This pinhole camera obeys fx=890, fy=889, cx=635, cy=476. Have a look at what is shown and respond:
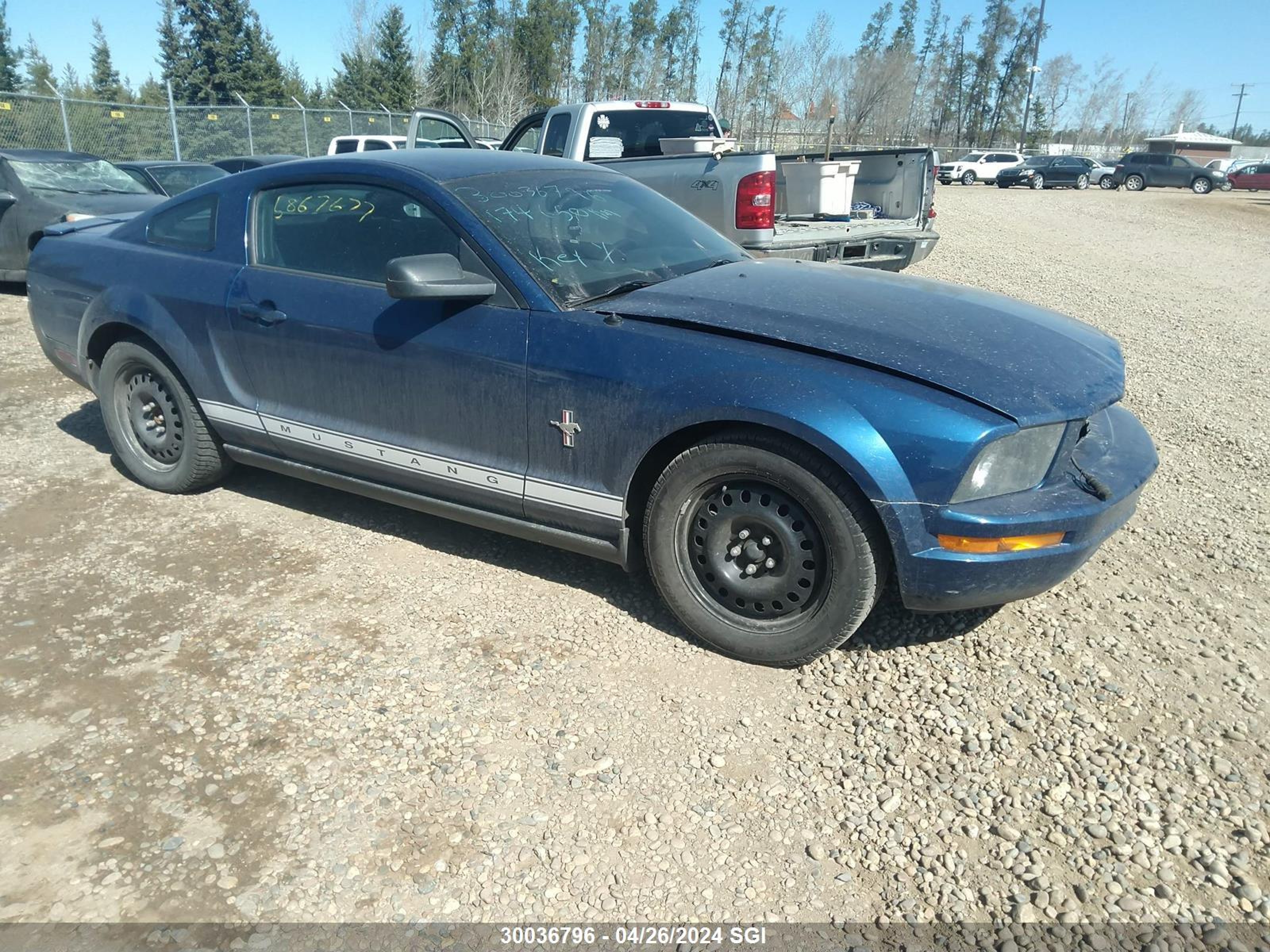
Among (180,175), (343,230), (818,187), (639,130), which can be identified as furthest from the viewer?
(180,175)

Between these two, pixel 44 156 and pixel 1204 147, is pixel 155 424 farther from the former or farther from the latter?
pixel 1204 147

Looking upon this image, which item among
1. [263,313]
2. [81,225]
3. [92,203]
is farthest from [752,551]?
[92,203]

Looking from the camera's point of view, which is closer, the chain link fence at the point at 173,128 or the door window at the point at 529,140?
the door window at the point at 529,140

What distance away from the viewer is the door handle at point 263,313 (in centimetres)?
381

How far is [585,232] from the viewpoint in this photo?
144 inches

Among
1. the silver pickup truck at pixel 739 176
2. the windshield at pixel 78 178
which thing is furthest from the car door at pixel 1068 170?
the windshield at pixel 78 178

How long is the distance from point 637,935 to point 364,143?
17.1 meters

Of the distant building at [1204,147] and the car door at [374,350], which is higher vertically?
the distant building at [1204,147]

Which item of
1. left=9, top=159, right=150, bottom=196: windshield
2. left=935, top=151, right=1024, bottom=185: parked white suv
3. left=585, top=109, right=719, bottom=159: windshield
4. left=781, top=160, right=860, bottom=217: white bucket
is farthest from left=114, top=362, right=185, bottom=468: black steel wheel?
left=935, top=151, right=1024, bottom=185: parked white suv

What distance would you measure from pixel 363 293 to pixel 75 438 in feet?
10.2

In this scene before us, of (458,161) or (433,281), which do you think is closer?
(433,281)

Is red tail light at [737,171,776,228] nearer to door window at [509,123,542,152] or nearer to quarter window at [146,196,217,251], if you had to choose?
door window at [509,123,542,152]

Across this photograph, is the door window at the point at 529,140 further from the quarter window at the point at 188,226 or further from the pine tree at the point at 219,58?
the pine tree at the point at 219,58

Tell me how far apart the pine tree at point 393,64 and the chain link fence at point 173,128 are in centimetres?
1944
